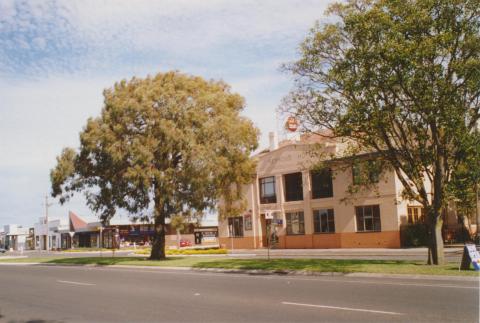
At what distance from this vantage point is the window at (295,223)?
43.5 meters

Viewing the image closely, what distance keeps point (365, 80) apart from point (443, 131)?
12.4 ft

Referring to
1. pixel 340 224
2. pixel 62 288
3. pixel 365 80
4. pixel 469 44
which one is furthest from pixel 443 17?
pixel 340 224

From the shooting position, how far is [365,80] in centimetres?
1880

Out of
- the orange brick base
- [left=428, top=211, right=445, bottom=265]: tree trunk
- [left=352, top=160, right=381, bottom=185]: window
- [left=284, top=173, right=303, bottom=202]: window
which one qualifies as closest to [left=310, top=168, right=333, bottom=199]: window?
[left=284, top=173, right=303, bottom=202]: window

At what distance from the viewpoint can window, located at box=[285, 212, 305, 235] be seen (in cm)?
4347

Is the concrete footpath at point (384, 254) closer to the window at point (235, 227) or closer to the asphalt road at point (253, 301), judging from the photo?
the asphalt road at point (253, 301)

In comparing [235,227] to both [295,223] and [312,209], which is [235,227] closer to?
[295,223]

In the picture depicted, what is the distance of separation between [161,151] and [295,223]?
735 inches

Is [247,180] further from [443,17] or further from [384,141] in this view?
[443,17]

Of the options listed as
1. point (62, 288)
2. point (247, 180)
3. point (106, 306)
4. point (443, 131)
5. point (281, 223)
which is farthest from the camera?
point (281, 223)

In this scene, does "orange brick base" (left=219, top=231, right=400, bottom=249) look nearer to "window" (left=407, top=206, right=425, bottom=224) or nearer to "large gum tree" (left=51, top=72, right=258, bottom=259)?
"window" (left=407, top=206, right=425, bottom=224)

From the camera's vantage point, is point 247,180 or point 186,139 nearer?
point 186,139

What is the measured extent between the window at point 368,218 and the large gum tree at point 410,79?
57.5 ft

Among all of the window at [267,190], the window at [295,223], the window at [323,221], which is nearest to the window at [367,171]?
the window at [323,221]
